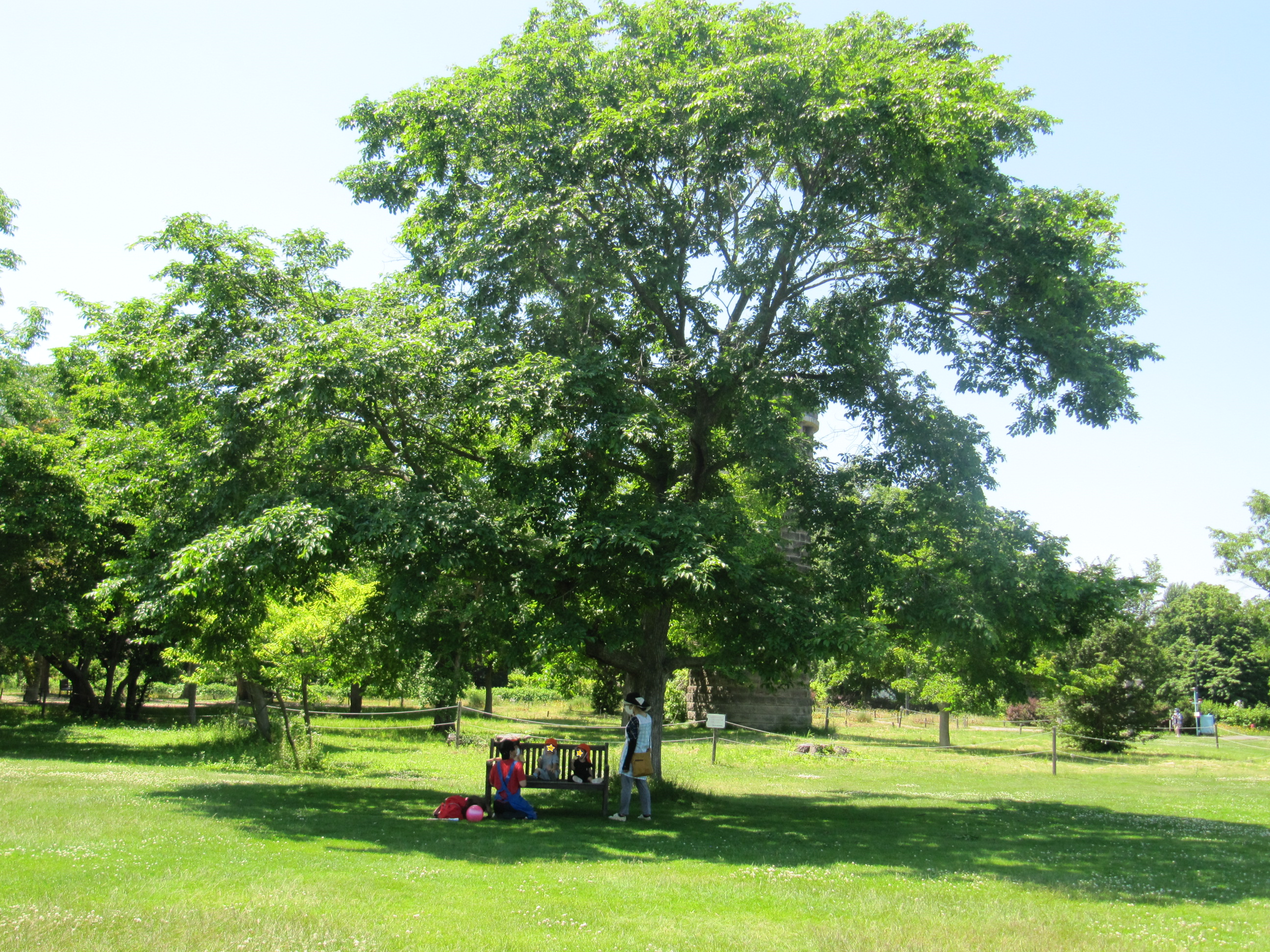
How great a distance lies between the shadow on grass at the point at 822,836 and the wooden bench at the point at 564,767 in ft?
1.30

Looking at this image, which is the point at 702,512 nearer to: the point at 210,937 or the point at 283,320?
the point at 283,320

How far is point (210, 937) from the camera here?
590cm

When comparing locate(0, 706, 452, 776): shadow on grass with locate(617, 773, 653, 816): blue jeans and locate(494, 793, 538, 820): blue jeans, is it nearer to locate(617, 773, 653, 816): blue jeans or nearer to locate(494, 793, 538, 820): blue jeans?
locate(494, 793, 538, 820): blue jeans

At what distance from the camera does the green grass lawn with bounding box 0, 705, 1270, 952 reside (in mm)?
6395

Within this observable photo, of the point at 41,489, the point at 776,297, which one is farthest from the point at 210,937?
the point at 41,489

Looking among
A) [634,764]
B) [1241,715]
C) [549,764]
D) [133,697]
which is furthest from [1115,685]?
[133,697]

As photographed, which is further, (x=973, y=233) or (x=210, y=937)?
(x=973, y=233)

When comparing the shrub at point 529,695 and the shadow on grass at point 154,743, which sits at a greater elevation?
the shadow on grass at point 154,743

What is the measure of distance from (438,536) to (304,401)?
2.27 m

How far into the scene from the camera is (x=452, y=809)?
1179cm

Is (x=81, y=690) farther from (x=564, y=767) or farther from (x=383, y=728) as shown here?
(x=564, y=767)

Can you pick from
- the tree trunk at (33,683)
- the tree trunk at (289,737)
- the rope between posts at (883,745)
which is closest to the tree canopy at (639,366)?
the tree trunk at (289,737)

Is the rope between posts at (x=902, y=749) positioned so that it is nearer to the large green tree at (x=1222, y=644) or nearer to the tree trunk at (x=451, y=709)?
the tree trunk at (x=451, y=709)

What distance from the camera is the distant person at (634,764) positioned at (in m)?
12.2
